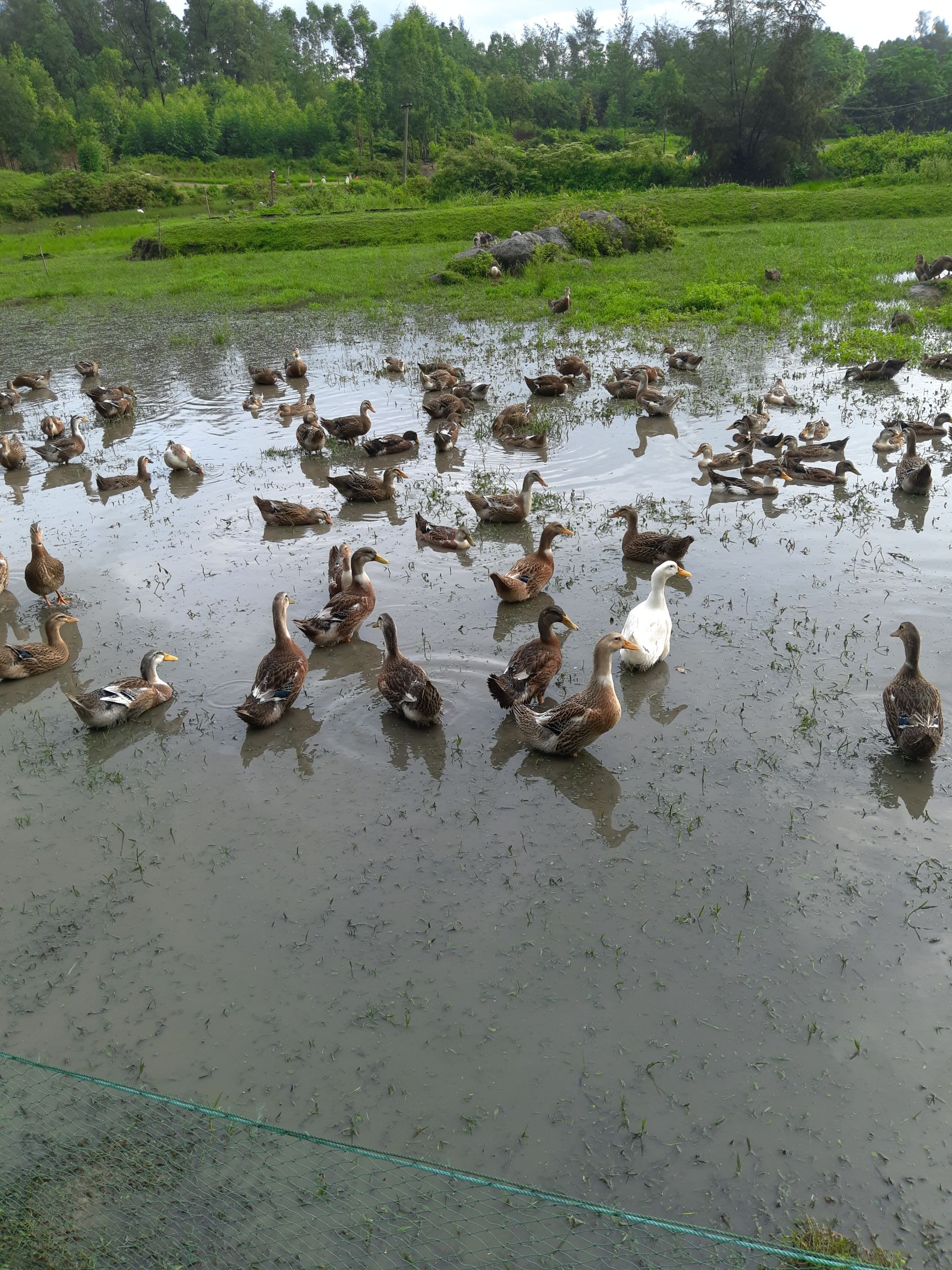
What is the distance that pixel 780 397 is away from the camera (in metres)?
16.1

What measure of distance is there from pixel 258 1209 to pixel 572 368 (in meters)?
16.5

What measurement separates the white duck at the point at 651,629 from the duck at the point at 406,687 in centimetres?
184

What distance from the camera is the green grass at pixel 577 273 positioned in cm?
2319

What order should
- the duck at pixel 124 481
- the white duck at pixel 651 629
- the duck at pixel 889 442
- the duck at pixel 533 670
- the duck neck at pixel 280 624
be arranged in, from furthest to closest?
the duck at pixel 124 481, the duck at pixel 889 442, the duck neck at pixel 280 624, the white duck at pixel 651 629, the duck at pixel 533 670

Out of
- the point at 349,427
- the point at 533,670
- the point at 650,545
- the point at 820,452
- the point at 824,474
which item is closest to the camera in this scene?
the point at 533,670

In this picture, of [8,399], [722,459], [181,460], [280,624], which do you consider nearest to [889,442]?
[722,459]

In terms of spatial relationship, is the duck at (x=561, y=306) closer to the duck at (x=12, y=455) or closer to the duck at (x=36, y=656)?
the duck at (x=12, y=455)

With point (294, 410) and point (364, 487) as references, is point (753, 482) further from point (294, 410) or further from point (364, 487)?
point (294, 410)

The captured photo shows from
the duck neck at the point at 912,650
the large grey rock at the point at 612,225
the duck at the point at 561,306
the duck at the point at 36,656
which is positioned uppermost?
the large grey rock at the point at 612,225

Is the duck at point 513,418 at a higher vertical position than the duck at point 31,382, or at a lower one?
lower

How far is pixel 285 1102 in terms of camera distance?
471 centimetres

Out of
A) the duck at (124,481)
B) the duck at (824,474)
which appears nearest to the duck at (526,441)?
the duck at (824,474)

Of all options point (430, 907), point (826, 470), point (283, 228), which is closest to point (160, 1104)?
point (430, 907)

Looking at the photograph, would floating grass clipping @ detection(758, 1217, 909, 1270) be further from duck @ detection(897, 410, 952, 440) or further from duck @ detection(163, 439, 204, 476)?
duck @ detection(163, 439, 204, 476)
